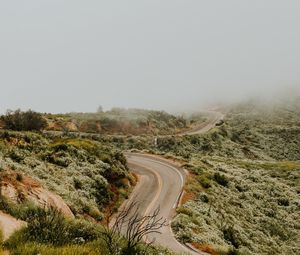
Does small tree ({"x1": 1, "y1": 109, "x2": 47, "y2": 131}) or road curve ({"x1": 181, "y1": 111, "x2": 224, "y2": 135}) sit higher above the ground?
small tree ({"x1": 1, "y1": 109, "x2": 47, "y2": 131})

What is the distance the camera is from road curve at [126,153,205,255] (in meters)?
21.7

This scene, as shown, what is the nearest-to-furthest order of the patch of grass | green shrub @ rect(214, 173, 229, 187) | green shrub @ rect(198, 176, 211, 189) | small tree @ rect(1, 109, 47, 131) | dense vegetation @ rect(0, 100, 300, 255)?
the patch of grass → dense vegetation @ rect(0, 100, 300, 255) → green shrub @ rect(198, 176, 211, 189) → green shrub @ rect(214, 173, 229, 187) → small tree @ rect(1, 109, 47, 131)

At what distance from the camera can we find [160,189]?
3312 centimetres

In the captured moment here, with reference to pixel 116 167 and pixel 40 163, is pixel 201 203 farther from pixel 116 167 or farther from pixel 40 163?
pixel 40 163

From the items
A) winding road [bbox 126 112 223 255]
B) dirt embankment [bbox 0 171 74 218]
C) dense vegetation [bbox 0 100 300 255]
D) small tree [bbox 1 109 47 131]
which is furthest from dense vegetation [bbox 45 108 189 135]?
dirt embankment [bbox 0 171 74 218]

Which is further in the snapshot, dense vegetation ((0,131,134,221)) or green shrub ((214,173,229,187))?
green shrub ((214,173,229,187))

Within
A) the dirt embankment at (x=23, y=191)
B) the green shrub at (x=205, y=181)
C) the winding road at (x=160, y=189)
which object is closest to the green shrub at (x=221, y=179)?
the green shrub at (x=205, y=181)

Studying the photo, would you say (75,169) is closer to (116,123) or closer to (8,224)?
(8,224)

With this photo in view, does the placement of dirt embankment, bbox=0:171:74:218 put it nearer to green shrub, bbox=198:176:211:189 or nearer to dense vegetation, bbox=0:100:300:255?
dense vegetation, bbox=0:100:300:255

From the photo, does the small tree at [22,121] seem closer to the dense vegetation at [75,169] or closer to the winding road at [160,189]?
the winding road at [160,189]

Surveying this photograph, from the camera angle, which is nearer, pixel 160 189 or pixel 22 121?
pixel 160 189

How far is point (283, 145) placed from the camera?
87.2 m

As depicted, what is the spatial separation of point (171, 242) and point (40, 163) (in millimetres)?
10483

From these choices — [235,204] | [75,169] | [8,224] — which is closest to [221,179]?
[235,204]
